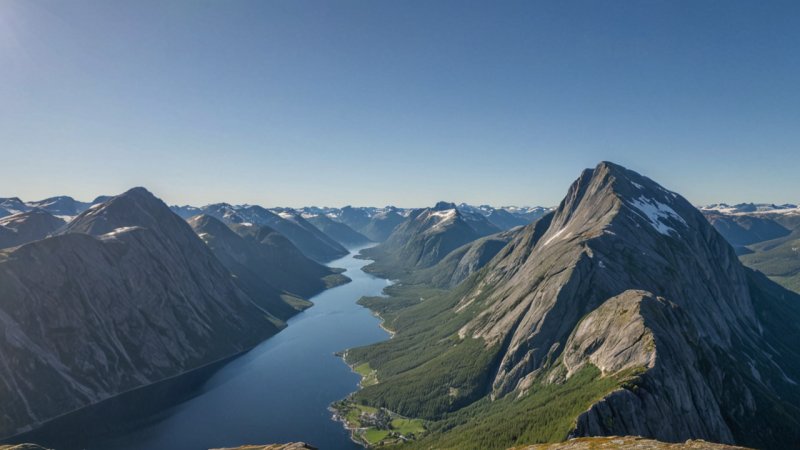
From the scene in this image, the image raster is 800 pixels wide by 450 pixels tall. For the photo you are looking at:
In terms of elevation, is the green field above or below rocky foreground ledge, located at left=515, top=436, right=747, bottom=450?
below

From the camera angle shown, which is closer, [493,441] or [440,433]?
[493,441]

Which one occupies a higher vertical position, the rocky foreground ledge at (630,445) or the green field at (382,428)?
the rocky foreground ledge at (630,445)

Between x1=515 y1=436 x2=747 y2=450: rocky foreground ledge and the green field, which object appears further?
the green field

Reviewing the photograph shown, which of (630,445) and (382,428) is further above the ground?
(630,445)

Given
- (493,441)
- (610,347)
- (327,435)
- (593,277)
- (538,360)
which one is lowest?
(327,435)

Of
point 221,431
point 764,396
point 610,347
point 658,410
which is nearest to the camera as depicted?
point 658,410

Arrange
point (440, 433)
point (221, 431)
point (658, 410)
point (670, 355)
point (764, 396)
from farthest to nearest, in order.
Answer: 1. point (221, 431)
2. point (440, 433)
3. point (764, 396)
4. point (670, 355)
5. point (658, 410)

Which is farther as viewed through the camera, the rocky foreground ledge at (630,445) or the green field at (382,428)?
the green field at (382,428)

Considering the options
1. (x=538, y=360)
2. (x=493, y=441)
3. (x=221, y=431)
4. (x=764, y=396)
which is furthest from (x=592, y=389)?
(x=221, y=431)

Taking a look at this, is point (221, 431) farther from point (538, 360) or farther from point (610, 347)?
point (610, 347)

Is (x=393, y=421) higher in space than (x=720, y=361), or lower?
lower

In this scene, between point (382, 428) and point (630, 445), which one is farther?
point (382, 428)
